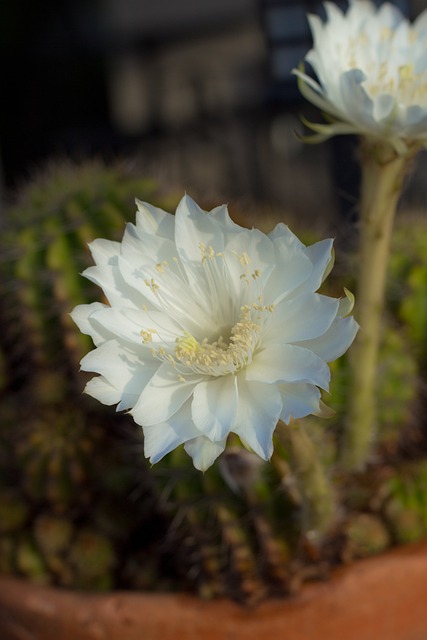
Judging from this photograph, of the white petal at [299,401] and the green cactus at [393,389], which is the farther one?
the green cactus at [393,389]

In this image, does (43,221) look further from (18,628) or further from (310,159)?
(310,159)

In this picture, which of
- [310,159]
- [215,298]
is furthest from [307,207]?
[215,298]

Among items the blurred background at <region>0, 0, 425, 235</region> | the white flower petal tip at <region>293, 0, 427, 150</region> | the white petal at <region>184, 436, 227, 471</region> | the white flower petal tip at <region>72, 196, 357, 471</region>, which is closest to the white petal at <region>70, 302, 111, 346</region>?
the white flower petal tip at <region>72, 196, 357, 471</region>

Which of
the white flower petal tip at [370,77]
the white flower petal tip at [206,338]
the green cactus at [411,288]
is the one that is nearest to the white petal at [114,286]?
the white flower petal tip at [206,338]

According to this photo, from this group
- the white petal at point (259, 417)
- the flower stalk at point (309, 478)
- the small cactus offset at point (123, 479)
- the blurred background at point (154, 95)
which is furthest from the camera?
the blurred background at point (154, 95)

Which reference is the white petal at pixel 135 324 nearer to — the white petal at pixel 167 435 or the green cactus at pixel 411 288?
the white petal at pixel 167 435

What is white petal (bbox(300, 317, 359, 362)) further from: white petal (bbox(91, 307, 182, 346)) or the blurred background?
the blurred background
